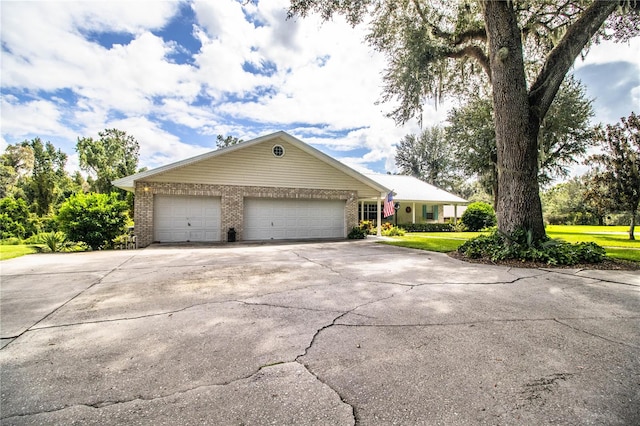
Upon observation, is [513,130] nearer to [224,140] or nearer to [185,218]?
[185,218]

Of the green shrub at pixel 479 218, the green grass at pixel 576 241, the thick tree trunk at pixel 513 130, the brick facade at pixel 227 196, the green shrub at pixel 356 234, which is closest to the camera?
the thick tree trunk at pixel 513 130

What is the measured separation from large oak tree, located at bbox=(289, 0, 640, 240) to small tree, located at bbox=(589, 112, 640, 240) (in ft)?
14.8

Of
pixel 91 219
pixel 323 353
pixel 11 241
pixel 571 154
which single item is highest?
pixel 571 154

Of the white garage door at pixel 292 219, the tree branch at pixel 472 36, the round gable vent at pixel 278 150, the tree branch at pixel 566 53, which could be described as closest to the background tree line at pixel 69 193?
the white garage door at pixel 292 219

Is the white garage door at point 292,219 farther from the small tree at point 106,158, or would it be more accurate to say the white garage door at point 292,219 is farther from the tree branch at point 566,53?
the small tree at point 106,158

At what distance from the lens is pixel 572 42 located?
25.5 feet

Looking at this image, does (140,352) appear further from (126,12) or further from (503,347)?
(126,12)

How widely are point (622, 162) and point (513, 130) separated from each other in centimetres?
1018

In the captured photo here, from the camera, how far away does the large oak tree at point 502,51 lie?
791 cm

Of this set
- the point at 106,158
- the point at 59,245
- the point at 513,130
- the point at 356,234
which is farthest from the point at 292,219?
the point at 106,158

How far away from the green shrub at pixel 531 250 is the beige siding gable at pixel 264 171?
28.4 ft

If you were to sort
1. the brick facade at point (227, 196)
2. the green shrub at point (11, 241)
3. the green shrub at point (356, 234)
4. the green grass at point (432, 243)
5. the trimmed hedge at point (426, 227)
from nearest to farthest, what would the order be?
the green grass at point (432, 243), the brick facade at point (227, 196), the green shrub at point (11, 241), the green shrub at point (356, 234), the trimmed hedge at point (426, 227)

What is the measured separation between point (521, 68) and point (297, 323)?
9.13 m

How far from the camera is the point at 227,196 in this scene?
1355 centimetres
